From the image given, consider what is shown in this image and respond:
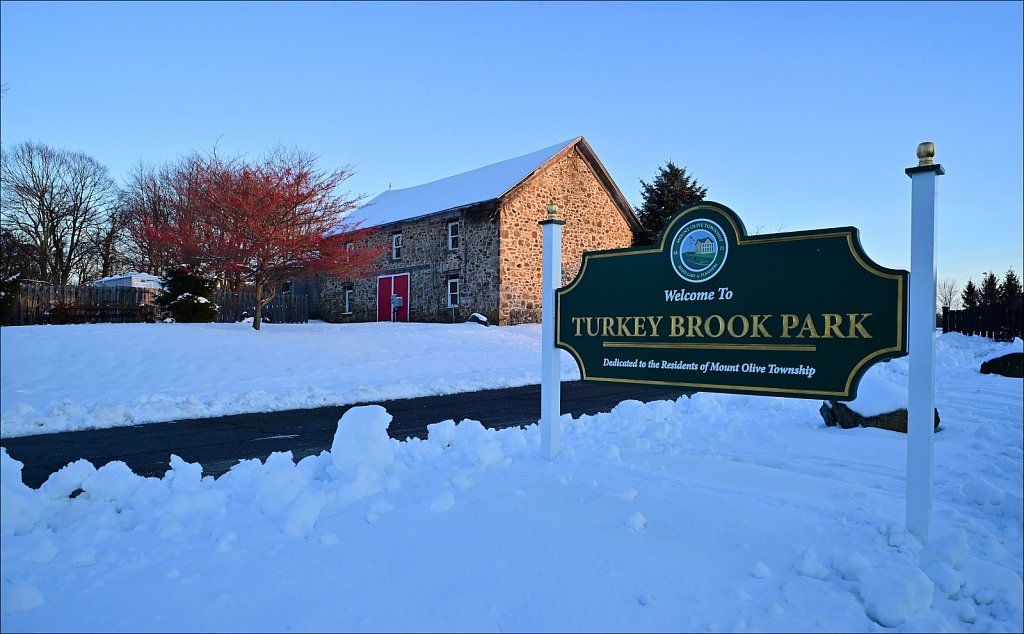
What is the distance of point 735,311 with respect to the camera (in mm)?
4527

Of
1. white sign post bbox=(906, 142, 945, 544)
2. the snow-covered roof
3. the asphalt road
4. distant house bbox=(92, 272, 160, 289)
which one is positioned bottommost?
the asphalt road

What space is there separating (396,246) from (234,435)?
22959 mm

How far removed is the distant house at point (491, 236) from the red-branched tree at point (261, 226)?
6963 millimetres

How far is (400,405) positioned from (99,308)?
52.1 feet

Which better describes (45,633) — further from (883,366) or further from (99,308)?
(99,308)

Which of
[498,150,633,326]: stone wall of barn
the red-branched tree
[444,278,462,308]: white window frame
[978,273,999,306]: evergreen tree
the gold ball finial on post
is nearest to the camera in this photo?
the gold ball finial on post

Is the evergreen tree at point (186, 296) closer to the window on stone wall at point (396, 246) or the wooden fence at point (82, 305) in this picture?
the wooden fence at point (82, 305)

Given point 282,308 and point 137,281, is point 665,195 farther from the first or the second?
point 137,281

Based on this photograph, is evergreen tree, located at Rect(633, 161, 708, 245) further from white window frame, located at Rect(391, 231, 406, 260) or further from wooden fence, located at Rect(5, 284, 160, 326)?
wooden fence, located at Rect(5, 284, 160, 326)

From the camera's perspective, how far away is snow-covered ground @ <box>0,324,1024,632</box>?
2.65 m

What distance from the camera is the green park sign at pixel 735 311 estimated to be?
3971mm

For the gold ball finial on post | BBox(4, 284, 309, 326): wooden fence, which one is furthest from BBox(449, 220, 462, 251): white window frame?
the gold ball finial on post

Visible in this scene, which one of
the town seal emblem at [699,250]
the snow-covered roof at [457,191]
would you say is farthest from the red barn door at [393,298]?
the town seal emblem at [699,250]

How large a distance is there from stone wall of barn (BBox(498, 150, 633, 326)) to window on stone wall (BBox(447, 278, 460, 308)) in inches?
110
